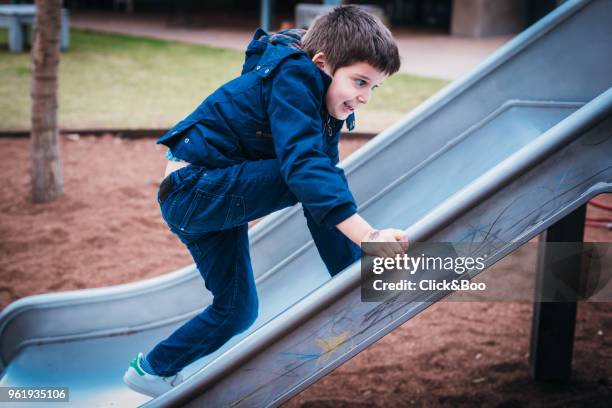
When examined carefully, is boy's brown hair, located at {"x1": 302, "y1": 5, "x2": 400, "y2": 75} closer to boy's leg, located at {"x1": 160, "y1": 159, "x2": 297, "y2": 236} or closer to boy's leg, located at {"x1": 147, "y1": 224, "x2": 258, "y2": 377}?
boy's leg, located at {"x1": 160, "y1": 159, "x2": 297, "y2": 236}

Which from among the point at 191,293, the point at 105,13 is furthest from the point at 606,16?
the point at 105,13

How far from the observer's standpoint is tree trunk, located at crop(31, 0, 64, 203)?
16.1 ft

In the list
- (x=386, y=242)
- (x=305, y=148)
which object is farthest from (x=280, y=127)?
(x=386, y=242)

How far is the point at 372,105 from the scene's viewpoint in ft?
27.1

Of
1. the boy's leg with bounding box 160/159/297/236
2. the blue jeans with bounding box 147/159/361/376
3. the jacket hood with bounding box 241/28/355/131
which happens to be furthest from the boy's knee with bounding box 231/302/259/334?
the jacket hood with bounding box 241/28/355/131

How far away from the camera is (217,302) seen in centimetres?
231

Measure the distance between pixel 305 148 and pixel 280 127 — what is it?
0.32 ft

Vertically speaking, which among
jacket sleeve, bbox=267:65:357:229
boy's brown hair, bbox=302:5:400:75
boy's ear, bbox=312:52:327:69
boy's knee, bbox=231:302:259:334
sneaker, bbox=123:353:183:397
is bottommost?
sneaker, bbox=123:353:183:397

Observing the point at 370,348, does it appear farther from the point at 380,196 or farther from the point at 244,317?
→ the point at 244,317

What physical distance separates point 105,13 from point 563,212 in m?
19.8

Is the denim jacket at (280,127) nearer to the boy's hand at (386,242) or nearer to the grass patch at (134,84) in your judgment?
the boy's hand at (386,242)

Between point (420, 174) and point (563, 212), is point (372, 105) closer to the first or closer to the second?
point (420, 174)

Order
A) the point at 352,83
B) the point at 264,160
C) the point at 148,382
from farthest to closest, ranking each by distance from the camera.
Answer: the point at 148,382 < the point at 264,160 < the point at 352,83

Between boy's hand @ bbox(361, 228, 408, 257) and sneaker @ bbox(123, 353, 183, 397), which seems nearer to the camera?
boy's hand @ bbox(361, 228, 408, 257)
